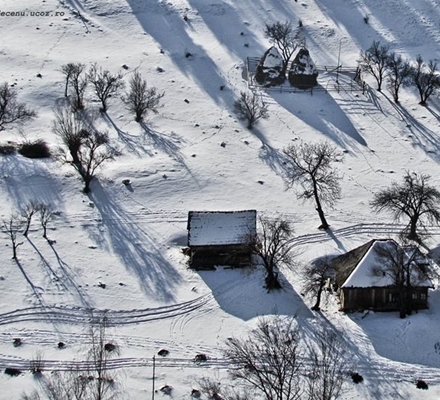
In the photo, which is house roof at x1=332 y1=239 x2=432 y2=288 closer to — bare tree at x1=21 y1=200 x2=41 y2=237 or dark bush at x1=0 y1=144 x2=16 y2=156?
bare tree at x1=21 y1=200 x2=41 y2=237

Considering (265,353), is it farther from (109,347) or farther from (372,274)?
(372,274)

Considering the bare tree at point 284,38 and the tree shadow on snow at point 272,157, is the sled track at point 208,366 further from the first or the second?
the bare tree at point 284,38

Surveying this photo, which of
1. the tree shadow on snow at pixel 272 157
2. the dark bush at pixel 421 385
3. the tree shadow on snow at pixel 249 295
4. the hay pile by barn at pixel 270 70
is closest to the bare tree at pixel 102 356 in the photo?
the tree shadow on snow at pixel 249 295

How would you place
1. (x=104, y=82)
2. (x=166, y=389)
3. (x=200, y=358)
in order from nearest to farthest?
(x=166, y=389), (x=200, y=358), (x=104, y=82)

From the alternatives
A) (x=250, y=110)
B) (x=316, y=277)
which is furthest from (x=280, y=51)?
(x=316, y=277)

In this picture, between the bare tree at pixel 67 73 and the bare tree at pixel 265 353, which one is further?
the bare tree at pixel 67 73

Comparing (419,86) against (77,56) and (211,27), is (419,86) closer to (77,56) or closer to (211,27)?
(211,27)
